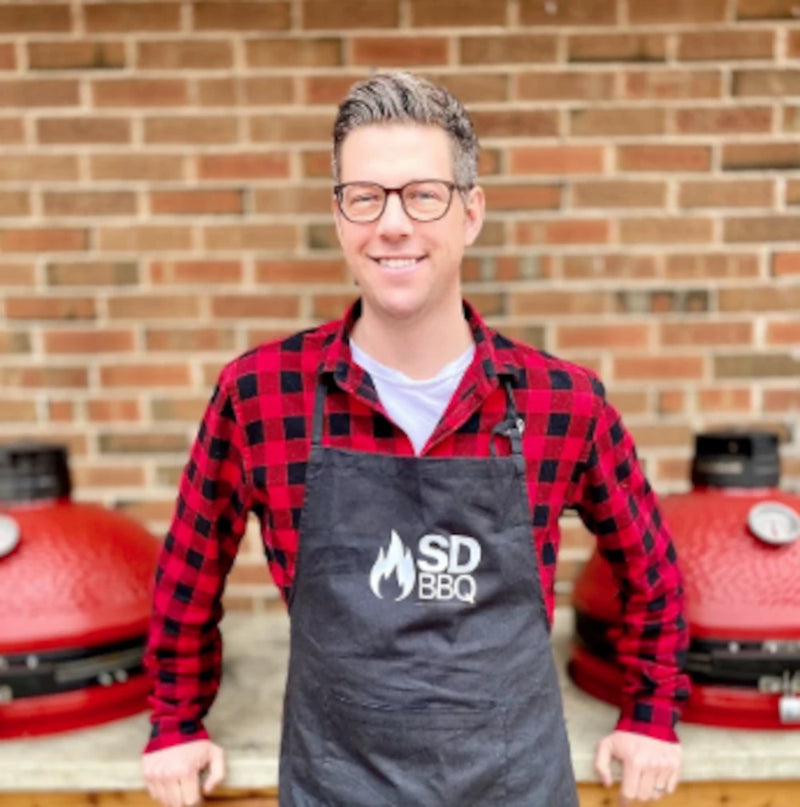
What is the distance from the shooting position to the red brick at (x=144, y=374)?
7.13 feet

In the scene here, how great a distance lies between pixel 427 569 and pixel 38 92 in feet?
4.86

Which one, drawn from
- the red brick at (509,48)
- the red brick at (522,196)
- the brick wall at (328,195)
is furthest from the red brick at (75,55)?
the red brick at (522,196)

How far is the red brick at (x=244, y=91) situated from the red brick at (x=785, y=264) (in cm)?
117

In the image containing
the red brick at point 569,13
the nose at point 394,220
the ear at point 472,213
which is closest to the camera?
the nose at point 394,220

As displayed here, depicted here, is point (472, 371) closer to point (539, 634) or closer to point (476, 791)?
point (539, 634)

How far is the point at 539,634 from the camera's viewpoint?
4.57 feet

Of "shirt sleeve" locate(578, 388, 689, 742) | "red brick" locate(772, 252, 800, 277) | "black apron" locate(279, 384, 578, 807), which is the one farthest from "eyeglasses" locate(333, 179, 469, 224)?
"red brick" locate(772, 252, 800, 277)

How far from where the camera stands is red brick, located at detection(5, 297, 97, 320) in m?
2.14

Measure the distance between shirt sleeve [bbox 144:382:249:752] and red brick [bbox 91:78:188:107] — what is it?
3.11ft

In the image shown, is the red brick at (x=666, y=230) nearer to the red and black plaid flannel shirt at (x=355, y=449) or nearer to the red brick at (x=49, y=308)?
the red and black plaid flannel shirt at (x=355, y=449)

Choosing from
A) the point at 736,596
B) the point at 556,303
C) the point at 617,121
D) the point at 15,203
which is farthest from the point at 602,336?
the point at 15,203

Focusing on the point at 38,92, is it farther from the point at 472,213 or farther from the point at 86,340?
the point at 472,213

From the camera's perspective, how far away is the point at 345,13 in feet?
6.74

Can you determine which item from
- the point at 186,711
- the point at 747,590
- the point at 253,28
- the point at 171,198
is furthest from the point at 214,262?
the point at 747,590
